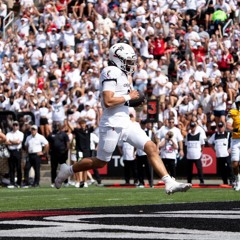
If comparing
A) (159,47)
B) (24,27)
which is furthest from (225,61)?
(24,27)

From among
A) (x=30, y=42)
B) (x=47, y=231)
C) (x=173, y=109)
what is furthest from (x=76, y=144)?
(x=47, y=231)

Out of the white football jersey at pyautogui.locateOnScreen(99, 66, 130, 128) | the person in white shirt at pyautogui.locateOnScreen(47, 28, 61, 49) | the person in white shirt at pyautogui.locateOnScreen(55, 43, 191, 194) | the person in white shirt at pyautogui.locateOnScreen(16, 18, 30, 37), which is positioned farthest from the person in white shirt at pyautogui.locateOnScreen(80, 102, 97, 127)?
the white football jersey at pyautogui.locateOnScreen(99, 66, 130, 128)

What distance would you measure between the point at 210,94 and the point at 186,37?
11.6 ft

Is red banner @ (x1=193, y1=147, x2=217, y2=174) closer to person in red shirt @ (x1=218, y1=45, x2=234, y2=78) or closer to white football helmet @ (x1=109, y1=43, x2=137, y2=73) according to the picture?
person in red shirt @ (x1=218, y1=45, x2=234, y2=78)

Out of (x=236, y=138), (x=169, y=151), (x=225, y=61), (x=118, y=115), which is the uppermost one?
(x=225, y=61)

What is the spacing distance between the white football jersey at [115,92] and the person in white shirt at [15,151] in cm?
1284

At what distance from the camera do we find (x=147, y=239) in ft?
27.1

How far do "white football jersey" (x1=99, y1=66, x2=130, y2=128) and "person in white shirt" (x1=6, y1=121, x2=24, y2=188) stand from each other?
42.1 feet

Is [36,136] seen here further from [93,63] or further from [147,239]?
[147,239]

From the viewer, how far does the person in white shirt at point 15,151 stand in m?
25.0

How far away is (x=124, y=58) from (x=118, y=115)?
2.33 ft

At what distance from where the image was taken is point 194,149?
2448 cm

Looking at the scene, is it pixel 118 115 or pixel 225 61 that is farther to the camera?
pixel 225 61

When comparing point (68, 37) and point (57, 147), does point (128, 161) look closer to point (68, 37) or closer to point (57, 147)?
point (57, 147)
